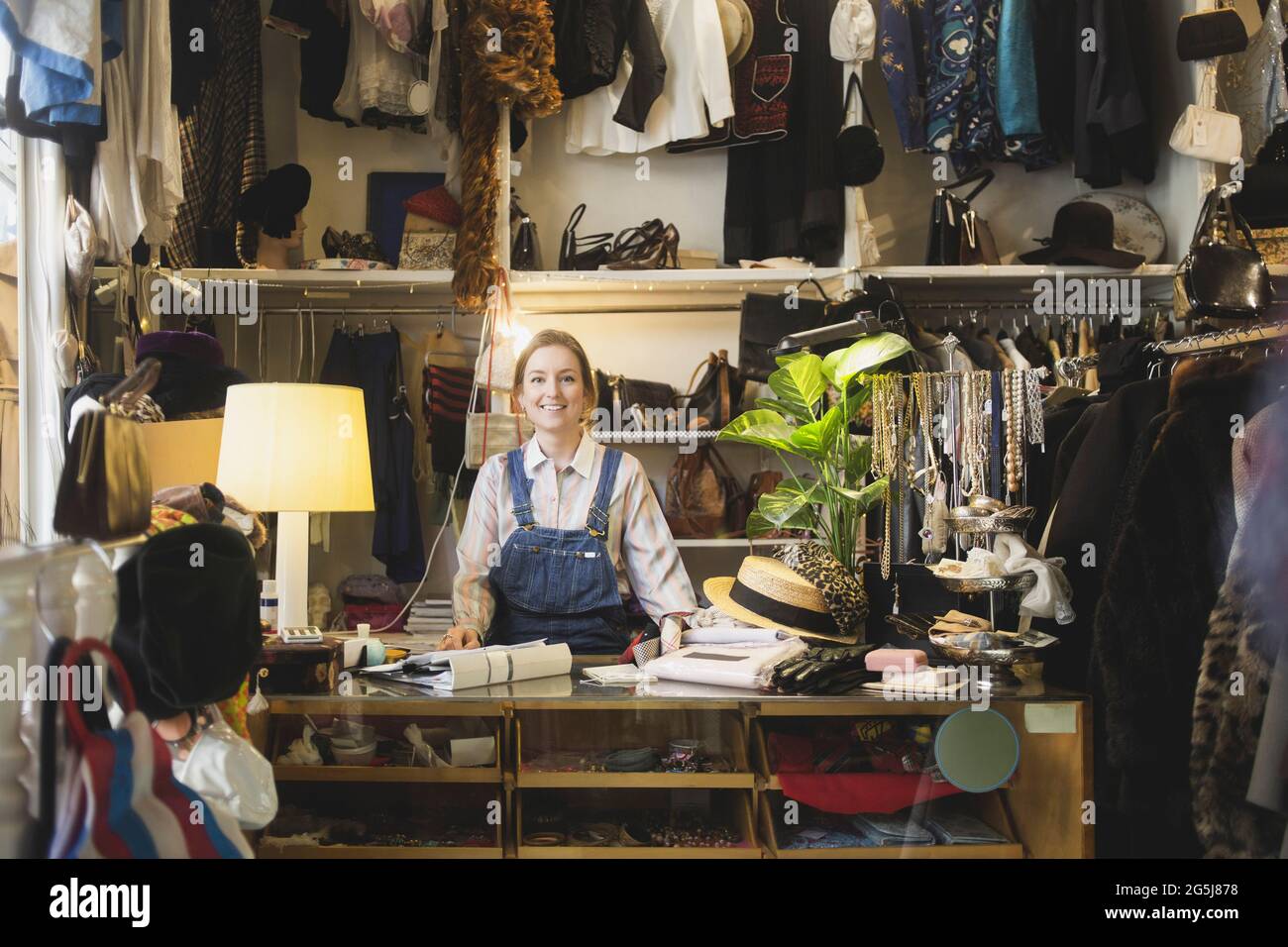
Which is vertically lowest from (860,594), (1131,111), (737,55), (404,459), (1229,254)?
(860,594)

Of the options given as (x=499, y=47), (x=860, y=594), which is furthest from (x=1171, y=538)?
(x=499, y=47)

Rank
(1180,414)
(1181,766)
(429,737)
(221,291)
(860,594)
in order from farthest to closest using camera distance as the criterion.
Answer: (221,291) < (860,594) < (1180,414) < (1181,766) < (429,737)

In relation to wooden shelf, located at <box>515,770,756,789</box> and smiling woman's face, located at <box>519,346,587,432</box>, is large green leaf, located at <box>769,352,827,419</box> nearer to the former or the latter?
smiling woman's face, located at <box>519,346,587,432</box>

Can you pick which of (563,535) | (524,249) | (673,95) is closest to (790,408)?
(563,535)

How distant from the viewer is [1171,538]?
1901mm

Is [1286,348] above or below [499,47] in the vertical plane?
below

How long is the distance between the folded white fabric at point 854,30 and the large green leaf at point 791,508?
206 cm

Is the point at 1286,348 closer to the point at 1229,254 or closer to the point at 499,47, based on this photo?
the point at 1229,254

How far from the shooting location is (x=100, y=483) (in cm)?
108

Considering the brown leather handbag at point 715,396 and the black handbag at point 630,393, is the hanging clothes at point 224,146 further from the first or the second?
the brown leather handbag at point 715,396

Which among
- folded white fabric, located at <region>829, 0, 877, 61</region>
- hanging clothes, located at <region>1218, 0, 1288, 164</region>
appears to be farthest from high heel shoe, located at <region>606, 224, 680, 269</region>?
hanging clothes, located at <region>1218, 0, 1288, 164</region>

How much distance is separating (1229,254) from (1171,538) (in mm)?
736

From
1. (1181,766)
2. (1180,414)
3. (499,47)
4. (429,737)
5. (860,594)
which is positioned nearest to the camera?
(429,737)

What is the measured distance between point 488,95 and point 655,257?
33.2 inches
